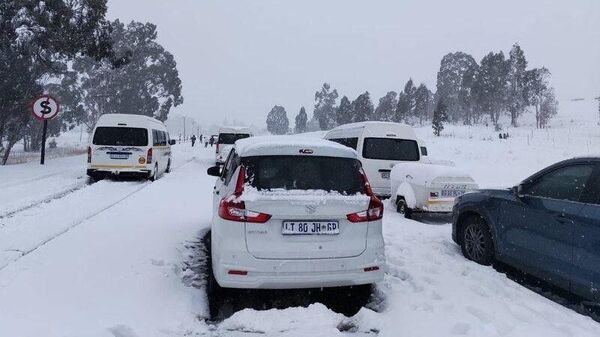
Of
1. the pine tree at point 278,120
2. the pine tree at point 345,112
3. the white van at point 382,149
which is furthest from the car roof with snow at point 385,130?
the pine tree at point 278,120

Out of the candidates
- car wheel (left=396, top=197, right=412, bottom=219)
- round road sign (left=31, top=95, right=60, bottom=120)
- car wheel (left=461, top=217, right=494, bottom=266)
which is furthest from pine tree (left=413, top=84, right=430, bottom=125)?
car wheel (left=461, top=217, right=494, bottom=266)

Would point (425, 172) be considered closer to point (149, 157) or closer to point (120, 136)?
point (149, 157)

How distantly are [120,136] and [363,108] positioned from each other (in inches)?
3208

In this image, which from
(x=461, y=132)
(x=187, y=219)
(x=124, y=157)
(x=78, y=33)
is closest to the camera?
(x=187, y=219)

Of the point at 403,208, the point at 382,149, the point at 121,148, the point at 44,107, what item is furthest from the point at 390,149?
the point at 44,107

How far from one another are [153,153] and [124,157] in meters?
1.02

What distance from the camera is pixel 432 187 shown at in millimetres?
9266

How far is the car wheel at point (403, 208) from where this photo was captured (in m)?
10.0

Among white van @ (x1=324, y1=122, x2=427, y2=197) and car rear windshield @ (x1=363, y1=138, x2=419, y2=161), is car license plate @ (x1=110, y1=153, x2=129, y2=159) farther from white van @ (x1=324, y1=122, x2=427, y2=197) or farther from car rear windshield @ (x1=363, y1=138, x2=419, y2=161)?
car rear windshield @ (x1=363, y1=138, x2=419, y2=161)

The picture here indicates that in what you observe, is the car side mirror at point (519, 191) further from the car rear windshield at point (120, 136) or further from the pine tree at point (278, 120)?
the pine tree at point (278, 120)

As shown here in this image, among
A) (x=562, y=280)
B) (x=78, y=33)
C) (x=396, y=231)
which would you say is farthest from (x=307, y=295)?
(x=78, y=33)

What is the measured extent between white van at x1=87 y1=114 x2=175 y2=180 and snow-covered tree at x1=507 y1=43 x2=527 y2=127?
240ft

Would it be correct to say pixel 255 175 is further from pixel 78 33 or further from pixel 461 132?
pixel 461 132

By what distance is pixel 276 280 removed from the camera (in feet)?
13.9
